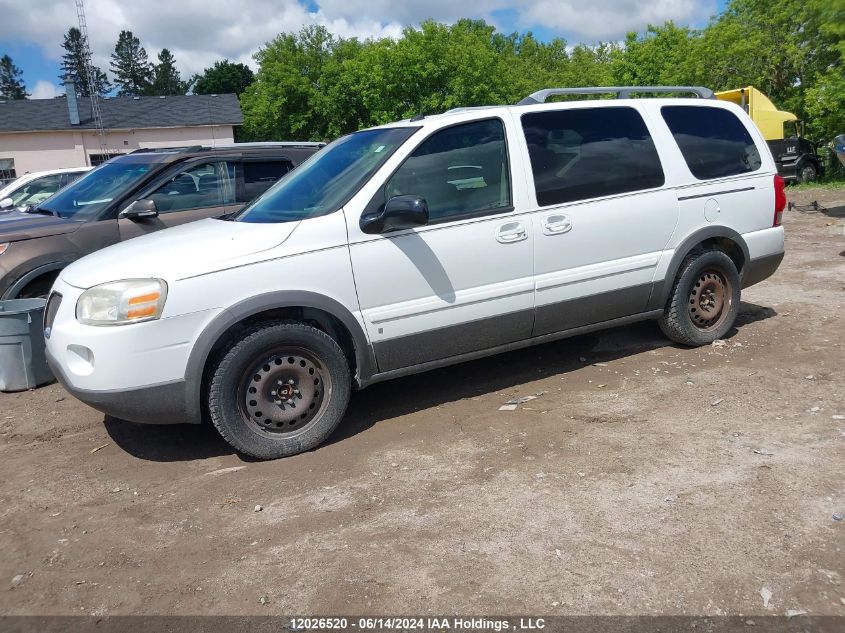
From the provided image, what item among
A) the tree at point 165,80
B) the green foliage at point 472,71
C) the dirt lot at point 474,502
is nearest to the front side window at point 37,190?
the dirt lot at point 474,502

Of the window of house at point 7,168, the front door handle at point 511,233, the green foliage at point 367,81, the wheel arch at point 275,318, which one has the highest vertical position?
the green foliage at point 367,81

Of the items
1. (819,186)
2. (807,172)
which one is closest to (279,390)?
(819,186)

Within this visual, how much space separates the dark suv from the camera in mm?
6617

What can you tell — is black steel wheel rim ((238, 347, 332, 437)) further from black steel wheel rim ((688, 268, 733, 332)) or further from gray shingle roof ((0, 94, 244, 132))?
gray shingle roof ((0, 94, 244, 132))

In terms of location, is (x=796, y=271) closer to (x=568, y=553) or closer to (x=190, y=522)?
(x=568, y=553)

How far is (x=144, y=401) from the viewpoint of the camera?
4.26m

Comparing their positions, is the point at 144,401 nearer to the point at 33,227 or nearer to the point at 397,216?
the point at 397,216

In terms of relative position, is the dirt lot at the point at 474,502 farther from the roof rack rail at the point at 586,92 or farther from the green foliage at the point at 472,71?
the green foliage at the point at 472,71

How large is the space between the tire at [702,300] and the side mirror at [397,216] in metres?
2.50

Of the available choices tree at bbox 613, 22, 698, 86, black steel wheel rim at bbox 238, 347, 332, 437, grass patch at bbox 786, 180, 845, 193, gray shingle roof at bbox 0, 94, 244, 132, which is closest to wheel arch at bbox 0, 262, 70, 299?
black steel wheel rim at bbox 238, 347, 332, 437

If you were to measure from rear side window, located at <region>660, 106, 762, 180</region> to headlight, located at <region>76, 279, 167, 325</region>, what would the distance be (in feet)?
13.4

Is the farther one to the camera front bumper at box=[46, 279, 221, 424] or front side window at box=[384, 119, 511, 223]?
front side window at box=[384, 119, 511, 223]

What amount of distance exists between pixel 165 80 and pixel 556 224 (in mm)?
116119

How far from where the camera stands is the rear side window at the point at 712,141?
592cm
